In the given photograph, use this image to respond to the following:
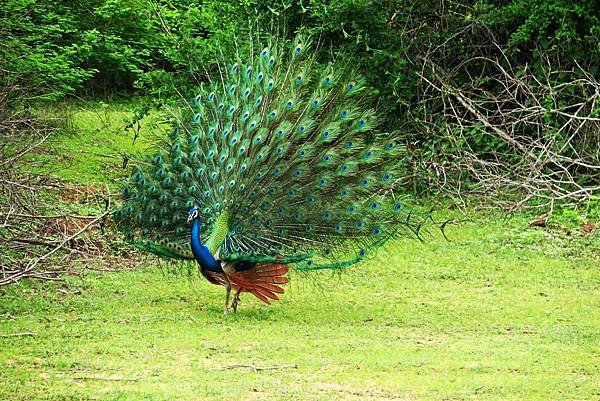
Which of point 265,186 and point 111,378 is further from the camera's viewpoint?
point 265,186

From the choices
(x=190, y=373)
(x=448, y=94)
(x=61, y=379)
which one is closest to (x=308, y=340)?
(x=190, y=373)

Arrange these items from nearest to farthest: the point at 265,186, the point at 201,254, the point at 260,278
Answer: the point at 201,254, the point at 260,278, the point at 265,186

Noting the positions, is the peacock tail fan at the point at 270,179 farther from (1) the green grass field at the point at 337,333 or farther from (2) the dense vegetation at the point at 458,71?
(2) the dense vegetation at the point at 458,71

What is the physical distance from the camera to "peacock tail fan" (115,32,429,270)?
9.80m

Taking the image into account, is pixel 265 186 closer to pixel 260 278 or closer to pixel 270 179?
pixel 270 179

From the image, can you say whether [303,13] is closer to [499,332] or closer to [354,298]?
[354,298]

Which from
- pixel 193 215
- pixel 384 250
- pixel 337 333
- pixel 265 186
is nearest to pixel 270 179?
pixel 265 186

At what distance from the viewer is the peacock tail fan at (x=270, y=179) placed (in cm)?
980

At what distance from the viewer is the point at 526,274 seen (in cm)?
1227

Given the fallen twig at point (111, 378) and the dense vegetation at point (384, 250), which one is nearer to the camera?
the fallen twig at point (111, 378)

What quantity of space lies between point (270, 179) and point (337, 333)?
1.56 m

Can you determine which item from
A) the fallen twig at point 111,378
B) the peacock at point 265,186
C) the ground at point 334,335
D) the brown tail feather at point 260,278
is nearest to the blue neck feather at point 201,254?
the peacock at point 265,186

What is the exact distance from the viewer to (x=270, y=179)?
9.92 meters

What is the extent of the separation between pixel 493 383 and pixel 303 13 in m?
9.47
